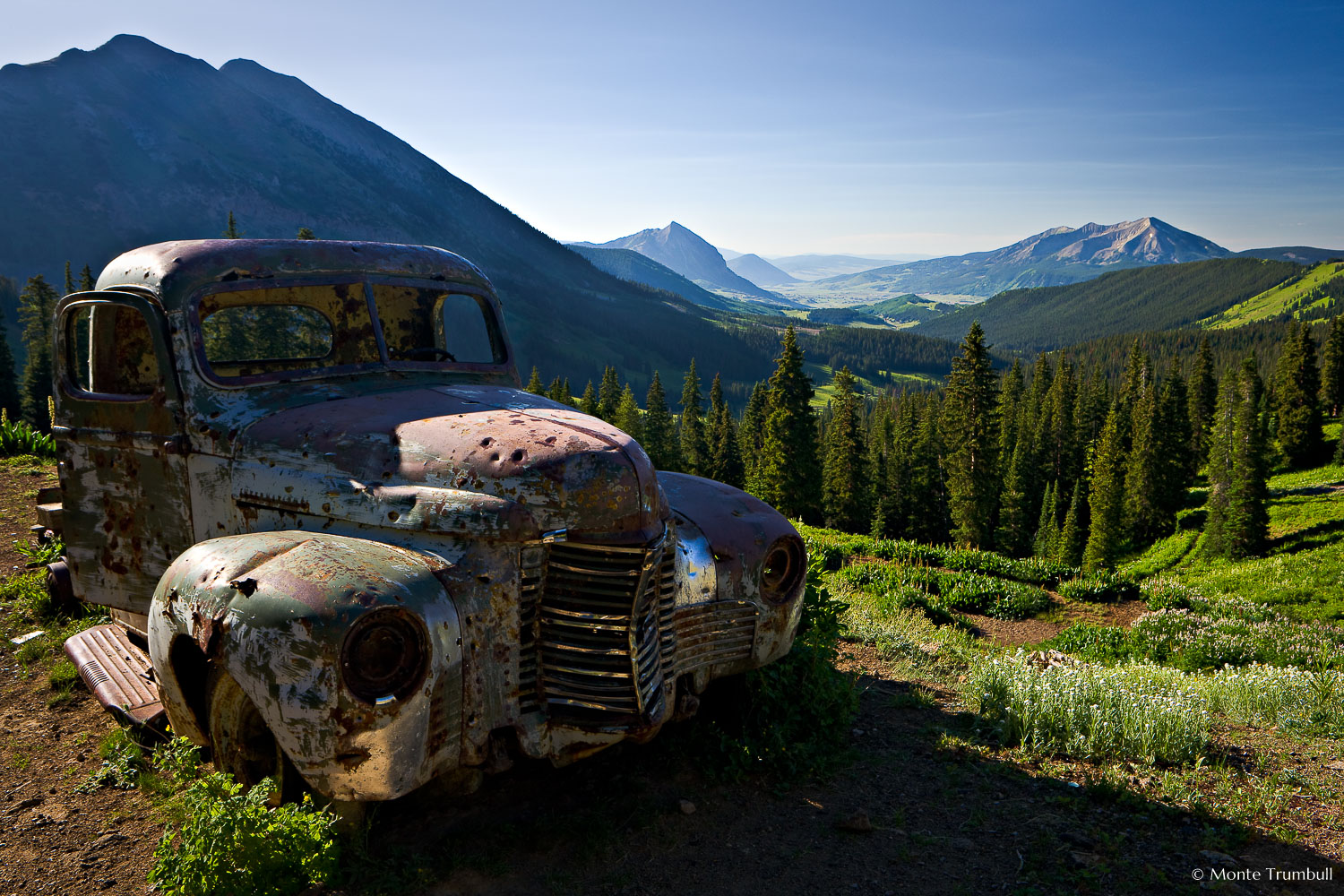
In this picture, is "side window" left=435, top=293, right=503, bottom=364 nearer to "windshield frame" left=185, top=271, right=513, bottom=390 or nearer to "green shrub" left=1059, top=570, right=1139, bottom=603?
"windshield frame" left=185, top=271, right=513, bottom=390

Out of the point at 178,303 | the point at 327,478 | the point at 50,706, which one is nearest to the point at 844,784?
the point at 327,478

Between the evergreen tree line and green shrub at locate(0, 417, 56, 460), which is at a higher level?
green shrub at locate(0, 417, 56, 460)

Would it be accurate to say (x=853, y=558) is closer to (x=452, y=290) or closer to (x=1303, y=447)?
(x=452, y=290)

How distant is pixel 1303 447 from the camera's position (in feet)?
237

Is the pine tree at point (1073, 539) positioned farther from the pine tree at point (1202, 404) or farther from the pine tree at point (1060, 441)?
the pine tree at point (1202, 404)

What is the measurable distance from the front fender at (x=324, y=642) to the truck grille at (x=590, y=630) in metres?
0.51

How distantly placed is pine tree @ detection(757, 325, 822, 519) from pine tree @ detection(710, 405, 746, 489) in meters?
15.9

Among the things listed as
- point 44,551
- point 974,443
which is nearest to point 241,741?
point 44,551

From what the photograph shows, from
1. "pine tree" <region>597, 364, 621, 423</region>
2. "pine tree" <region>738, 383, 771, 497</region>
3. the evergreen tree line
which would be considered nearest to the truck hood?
the evergreen tree line

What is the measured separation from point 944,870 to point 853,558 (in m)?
16.6

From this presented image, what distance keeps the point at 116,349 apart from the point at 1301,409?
293 ft

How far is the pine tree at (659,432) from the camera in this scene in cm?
6406

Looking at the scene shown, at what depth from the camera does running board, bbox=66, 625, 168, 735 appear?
5594mm

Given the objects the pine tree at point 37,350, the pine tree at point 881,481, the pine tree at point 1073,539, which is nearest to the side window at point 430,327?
the pine tree at point 881,481
